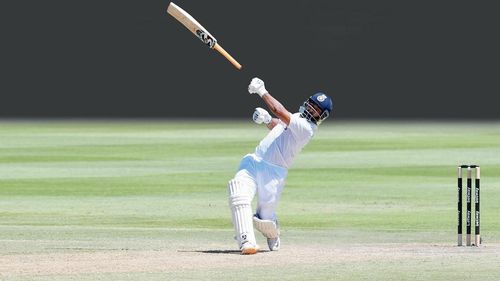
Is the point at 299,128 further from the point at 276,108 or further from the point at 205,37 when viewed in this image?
the point at 205,37

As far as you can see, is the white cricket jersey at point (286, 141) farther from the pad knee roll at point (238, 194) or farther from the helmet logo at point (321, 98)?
the pad knee roll at point (238, 194)

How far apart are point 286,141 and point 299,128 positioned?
0.25 metres

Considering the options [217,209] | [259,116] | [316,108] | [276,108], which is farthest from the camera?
[217,209]

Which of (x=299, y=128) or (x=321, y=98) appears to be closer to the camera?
(x=299, y=128)

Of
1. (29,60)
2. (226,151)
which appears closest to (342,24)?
(29,60)

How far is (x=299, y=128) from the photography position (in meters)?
16.1

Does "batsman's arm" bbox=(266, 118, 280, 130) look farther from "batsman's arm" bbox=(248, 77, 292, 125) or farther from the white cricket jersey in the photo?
"batsman's arm" bbox=(248, 77, 292, 125)

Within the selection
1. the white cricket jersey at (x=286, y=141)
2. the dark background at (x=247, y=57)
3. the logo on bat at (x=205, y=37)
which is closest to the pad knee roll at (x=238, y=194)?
the white cricket jersey at (x=286, y=141)

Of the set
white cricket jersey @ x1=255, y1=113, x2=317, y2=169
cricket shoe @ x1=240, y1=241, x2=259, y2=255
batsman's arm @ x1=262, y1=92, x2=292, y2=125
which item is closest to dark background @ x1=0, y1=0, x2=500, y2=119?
white cricket jersey @ x1=255, y1=113, x2=317, y2=169

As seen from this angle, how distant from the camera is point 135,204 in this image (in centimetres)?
2295

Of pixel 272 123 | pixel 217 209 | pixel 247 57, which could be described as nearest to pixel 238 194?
pixel 272 123

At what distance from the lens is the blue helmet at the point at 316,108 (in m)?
16.2

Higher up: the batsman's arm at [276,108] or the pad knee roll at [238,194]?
the batsman's arm at [276,108]

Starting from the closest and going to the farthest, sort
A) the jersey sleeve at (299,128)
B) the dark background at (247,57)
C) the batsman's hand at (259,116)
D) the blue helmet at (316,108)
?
the batsman's hand at (259,116) < the jersey sleeve at (299,128) < the blue helmet at (316,108) < the dark background at (247,57)
